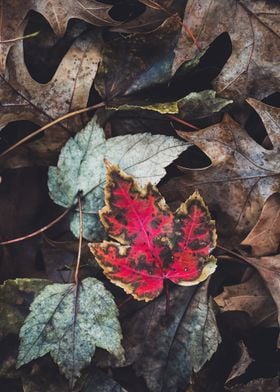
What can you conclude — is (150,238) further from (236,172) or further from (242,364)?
(242,364)

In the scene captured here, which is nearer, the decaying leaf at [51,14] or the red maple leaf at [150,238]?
the red maple leaf at [150,238]

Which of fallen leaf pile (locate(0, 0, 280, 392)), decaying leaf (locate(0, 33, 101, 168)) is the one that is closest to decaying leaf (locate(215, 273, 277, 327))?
fallen leaf pile (locate(0, 0, 280, 392))

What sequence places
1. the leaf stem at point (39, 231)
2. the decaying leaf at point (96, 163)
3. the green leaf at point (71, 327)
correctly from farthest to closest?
the leaf stem at point (39, 231) → the decaying leaf at point (96, 163) → the green leaf at point (71, 327)

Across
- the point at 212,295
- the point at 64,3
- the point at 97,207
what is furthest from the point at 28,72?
the point at 212,295

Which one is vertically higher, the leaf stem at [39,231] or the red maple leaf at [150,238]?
the red maple leaf at [150,238]

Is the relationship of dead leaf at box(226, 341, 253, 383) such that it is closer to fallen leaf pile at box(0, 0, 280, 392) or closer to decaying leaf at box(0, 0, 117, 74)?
fallen leaf pile at box(0, 0, 280, 392)

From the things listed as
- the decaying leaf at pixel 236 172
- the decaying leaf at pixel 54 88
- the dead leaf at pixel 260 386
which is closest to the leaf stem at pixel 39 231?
the decaying leaf at pixel 54 88

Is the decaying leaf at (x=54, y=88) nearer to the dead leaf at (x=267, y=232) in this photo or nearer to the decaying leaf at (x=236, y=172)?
the decaying leaf at (x=236, y=172)
